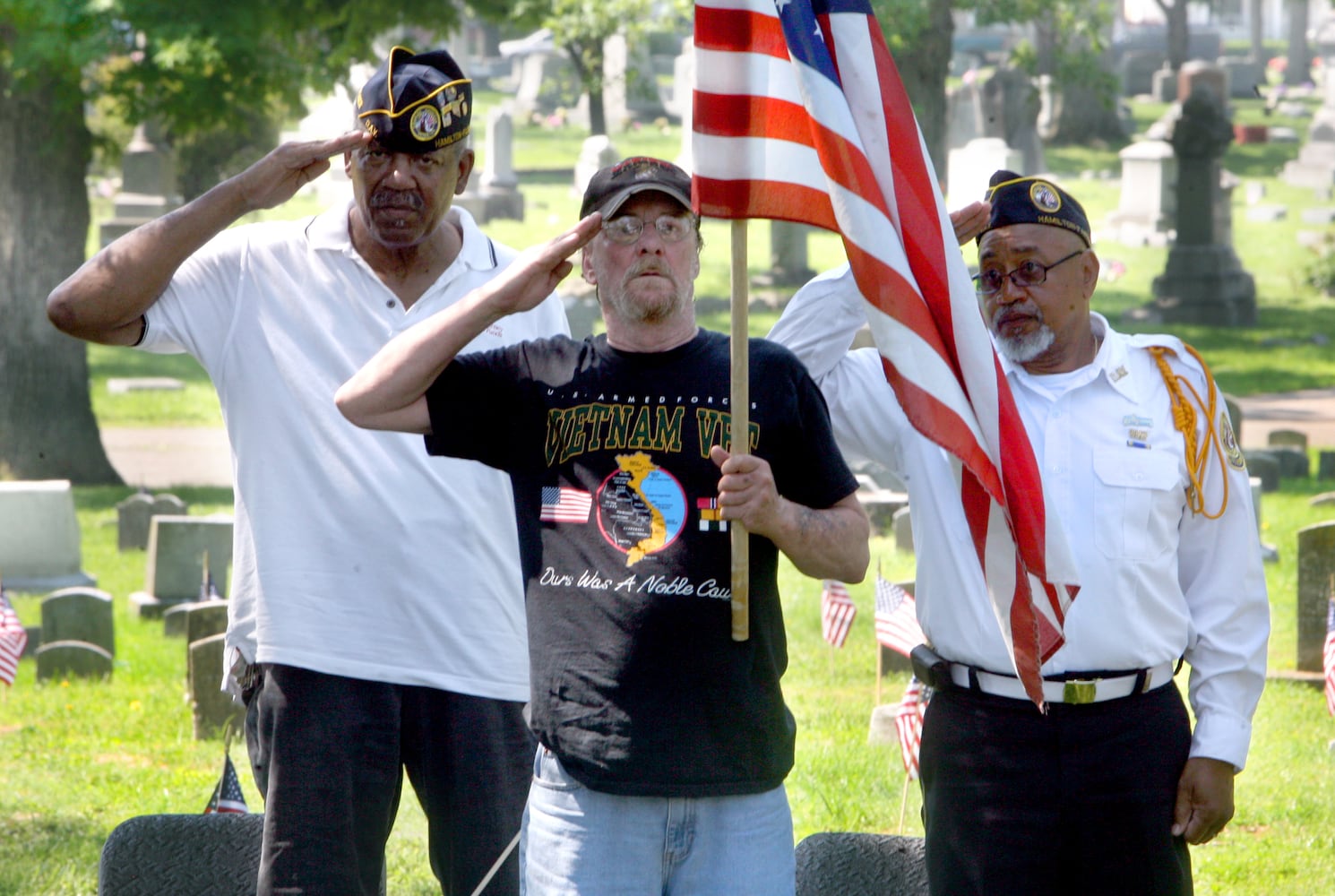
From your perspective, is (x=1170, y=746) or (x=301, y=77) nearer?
(x=1170, y=746)

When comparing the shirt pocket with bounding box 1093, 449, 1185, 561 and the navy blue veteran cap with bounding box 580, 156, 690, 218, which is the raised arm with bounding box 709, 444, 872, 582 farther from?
the shirt pocket with bounding box 1093, 449, 1185, 561

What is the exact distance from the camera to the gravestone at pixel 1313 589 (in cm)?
838

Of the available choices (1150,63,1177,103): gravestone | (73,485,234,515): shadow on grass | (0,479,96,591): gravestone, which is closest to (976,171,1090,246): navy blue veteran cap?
(0,479,96,591): gravestone

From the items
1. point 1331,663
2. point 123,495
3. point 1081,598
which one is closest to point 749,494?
point 1081,598

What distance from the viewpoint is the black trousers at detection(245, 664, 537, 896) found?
149 inches

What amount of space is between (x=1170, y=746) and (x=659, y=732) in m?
1.25

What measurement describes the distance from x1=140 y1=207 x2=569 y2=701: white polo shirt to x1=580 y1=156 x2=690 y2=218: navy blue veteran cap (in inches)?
27.6

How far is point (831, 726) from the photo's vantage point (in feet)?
24.9

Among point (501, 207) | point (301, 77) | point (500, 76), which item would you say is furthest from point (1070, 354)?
point (500, 76)

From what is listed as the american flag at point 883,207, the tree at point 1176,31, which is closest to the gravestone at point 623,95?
the tree at point 1176,31

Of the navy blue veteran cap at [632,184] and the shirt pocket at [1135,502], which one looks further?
the shirt pocket at [1135,502]

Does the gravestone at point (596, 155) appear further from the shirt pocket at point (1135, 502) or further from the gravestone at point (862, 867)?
the shirt pocket at point (1135, 502)

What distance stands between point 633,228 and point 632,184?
0.28 ft

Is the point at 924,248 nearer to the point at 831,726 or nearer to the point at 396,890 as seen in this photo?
the point at 396,890
